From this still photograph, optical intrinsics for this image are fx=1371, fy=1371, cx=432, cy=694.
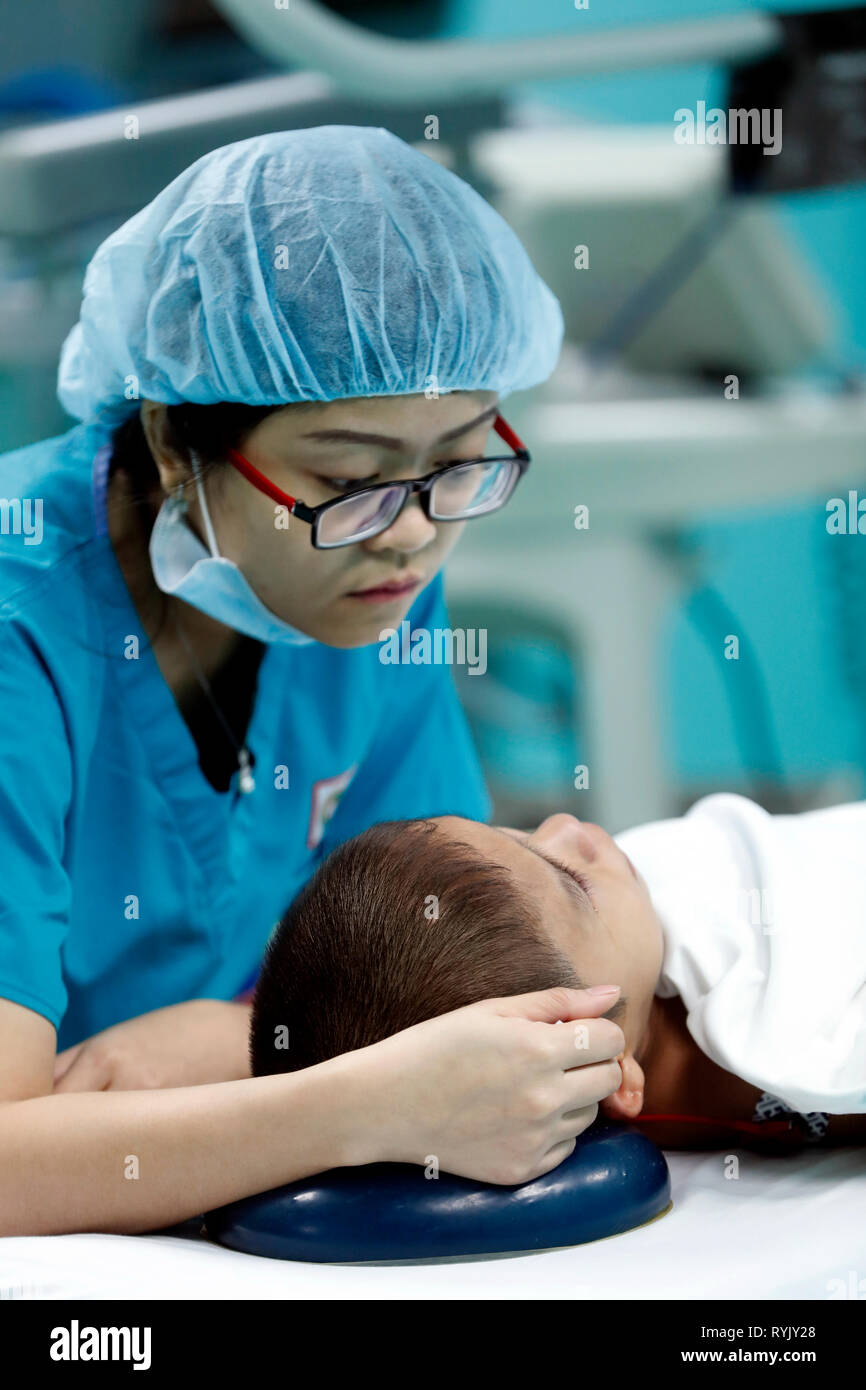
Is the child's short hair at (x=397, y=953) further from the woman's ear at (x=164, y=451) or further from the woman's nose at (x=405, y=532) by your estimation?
the woman's ear at (x=164, y=451)

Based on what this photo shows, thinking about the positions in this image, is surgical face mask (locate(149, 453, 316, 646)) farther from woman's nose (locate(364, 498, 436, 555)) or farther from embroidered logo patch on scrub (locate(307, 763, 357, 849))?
embroidered logo patch on scrub (locate(307, 763, 357, 849))

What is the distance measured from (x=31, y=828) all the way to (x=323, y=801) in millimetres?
447

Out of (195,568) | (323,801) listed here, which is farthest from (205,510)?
(323,801)

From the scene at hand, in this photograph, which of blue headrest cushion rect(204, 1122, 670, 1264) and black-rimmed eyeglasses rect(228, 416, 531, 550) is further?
black-rimmed eyeglasses rect(228, 416, 531, 550)

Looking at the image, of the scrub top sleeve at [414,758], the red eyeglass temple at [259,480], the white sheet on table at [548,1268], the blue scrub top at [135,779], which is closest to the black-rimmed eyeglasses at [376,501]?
the red eyeglass temple at [259,480]

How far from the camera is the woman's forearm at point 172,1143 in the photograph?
0.86m

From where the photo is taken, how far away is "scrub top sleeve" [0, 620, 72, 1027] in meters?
0.96

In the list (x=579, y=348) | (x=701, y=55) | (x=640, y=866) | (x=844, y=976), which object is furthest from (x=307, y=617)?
(x=579, y=348)

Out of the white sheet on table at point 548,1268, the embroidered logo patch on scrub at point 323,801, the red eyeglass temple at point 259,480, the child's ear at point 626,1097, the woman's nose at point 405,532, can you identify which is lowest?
the white sheet on table at point 548,1268

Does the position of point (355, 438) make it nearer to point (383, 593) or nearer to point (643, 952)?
point (383, 593)

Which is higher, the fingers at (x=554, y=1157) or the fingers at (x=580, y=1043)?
the fingers at (x=580, y=1043)

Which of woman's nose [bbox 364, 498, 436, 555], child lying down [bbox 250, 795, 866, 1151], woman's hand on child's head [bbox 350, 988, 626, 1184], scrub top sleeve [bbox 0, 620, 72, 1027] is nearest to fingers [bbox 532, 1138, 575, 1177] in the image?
woman's hand on child's head [bbox 350, 988, 626, 1184]

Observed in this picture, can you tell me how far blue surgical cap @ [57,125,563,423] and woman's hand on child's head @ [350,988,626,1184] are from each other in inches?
19.0

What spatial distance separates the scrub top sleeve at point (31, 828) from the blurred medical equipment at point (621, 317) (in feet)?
2.42
